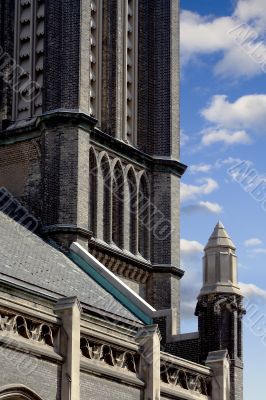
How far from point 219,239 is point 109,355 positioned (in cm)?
859

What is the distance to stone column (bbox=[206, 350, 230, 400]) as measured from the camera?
35.2 m

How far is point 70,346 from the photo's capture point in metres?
29.4

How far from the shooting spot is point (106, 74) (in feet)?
142

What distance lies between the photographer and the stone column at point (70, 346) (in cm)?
2927

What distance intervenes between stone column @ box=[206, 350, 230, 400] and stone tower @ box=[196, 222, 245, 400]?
0.91 metres

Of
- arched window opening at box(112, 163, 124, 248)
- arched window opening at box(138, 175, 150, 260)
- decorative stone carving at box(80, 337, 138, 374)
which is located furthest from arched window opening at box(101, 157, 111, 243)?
decorative stone carving at box(80, 337, 138, 374)

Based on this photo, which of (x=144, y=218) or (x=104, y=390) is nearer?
(x=104, y=390)

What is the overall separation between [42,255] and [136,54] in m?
10.9

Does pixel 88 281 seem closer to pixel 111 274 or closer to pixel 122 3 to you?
pixel 111 274

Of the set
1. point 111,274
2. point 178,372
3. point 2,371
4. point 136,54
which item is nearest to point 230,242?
point 111,274

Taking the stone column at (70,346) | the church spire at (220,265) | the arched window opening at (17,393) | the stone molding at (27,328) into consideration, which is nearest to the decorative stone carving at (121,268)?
the church spire at (220,265)

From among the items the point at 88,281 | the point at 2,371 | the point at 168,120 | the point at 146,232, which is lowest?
the point at 2,371

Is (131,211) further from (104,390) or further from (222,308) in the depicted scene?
(104,390)

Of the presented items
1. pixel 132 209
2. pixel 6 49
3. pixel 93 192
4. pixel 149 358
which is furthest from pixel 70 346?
pixel 6 49
